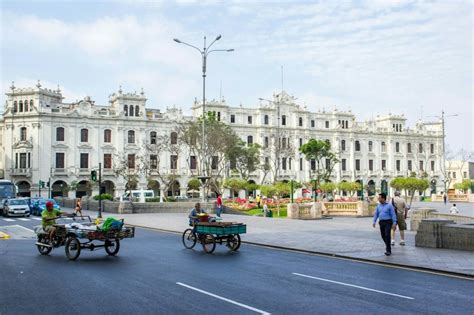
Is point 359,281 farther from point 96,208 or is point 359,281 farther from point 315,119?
point 315,119

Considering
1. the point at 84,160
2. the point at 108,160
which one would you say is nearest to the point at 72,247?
the point at 84,160

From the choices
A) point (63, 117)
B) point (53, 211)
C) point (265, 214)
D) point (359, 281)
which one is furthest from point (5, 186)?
point (359, 281)

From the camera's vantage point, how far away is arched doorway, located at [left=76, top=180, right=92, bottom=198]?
6594 centimetres

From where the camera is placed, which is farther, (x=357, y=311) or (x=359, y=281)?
(x=359, y=281)

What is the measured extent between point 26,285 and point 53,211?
4974mm

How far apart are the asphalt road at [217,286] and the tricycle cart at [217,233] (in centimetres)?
93

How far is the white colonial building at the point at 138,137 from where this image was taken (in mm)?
64875

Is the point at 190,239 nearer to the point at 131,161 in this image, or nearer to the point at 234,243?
the point at 234,243

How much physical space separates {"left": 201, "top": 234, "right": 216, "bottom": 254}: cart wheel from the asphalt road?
2.81 feet

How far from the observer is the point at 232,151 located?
60438mm

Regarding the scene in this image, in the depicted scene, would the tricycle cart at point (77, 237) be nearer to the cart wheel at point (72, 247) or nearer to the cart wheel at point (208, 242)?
the cart wheel at point (72, 247)

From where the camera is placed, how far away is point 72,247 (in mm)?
14500

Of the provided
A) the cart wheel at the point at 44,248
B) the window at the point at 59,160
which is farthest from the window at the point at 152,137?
the cart wheel at the point at 44,248

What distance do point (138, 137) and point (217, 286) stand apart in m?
61.4
